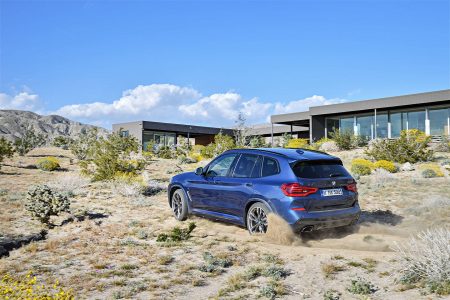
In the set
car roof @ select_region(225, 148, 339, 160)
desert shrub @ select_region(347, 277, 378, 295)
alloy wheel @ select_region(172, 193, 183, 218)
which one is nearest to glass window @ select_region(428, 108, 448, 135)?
car roof @ select_region(225, 148, 339, 160)

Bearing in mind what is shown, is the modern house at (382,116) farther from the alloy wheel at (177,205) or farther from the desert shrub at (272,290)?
the desert shrub at (272,290)

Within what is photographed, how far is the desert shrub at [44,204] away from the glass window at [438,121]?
26938mm

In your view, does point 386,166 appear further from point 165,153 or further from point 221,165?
point 165,153

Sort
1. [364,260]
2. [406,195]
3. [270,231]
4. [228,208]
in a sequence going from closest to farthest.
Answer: [364,260] < [270,231] < [228,208] < [406,195]

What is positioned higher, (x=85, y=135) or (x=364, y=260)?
(x=85, y=135)

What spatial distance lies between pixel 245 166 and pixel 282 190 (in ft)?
4.16

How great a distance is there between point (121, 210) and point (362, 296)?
301 inches

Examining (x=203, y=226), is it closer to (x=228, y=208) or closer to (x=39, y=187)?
(x=228, y=208)

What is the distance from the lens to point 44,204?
9219 millimetres

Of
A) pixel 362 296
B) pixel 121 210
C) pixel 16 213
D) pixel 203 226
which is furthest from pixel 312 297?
pixel 16 213

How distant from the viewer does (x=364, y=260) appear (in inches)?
240

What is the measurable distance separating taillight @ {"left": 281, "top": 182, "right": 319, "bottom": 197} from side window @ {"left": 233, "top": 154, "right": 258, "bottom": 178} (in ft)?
3.47

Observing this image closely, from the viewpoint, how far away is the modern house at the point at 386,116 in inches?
1126

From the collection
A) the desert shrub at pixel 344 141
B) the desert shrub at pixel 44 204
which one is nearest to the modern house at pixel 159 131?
the desert shrub at pixel 344 141
